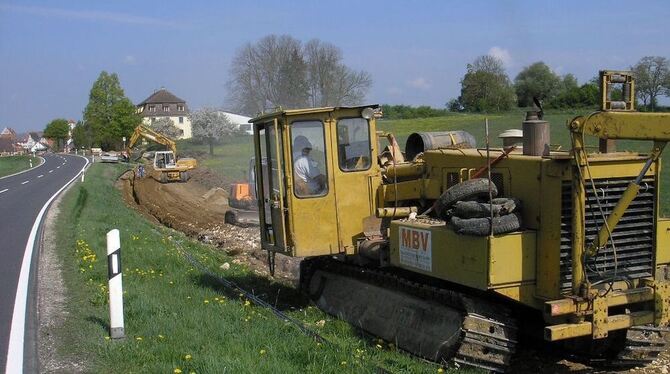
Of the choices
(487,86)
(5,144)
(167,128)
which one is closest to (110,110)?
(167,128)

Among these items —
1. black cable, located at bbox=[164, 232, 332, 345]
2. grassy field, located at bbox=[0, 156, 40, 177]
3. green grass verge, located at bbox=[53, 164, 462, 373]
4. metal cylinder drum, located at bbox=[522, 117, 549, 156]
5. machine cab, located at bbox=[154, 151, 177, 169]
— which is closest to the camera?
green grass verge, located at bbox=[53, 164, 462, 373]

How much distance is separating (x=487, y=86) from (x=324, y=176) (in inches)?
130

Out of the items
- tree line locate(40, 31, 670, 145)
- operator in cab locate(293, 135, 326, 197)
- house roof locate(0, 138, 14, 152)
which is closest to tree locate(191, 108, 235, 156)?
tree line locate(40, 31, 670, 145)

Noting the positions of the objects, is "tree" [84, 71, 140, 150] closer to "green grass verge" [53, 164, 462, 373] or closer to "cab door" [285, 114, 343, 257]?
"green grass verge" [53, 164, 462, 373]

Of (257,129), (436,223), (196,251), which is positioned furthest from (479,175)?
(196,251)

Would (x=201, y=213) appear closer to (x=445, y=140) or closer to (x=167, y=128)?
(x=445, y=140)

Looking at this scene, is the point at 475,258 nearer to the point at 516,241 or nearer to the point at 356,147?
the point at 516,241

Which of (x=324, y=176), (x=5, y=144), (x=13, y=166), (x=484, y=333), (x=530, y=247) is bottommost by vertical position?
(x=5, y=144)

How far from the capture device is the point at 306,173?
967cm

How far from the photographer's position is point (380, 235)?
31.6 ft

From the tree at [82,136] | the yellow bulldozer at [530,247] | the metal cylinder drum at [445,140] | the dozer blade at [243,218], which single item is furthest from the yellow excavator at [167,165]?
the tree at [82,136]

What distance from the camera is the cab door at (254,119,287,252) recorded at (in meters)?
9.62

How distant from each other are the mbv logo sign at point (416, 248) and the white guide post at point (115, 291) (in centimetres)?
295

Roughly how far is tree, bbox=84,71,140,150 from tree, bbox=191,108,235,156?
624 inches
